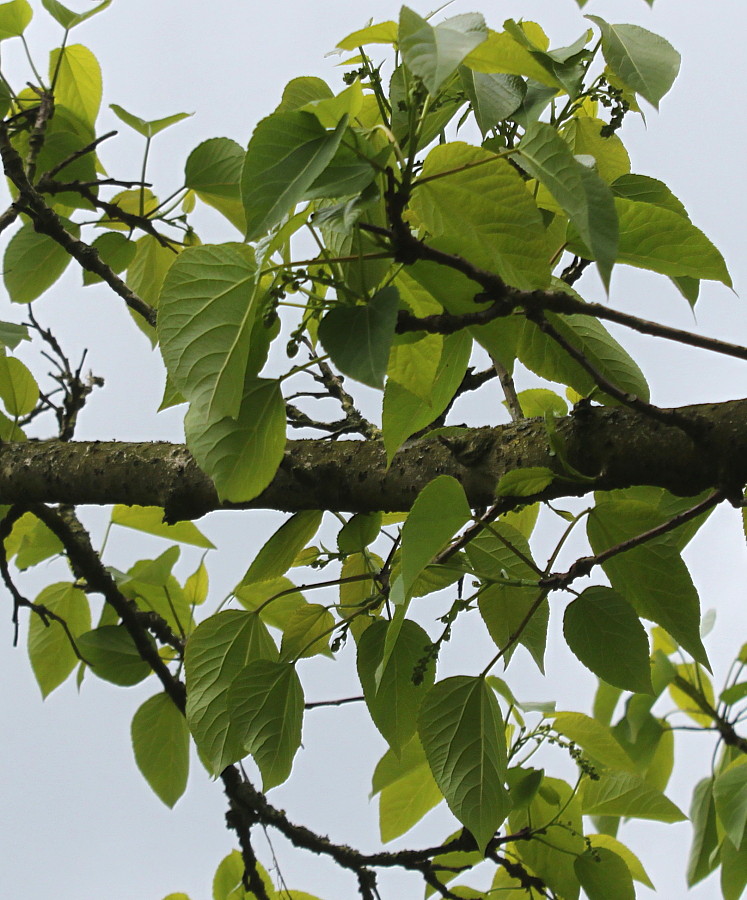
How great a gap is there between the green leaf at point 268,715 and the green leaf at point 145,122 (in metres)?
0.54

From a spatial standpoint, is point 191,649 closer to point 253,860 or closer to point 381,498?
point 381,498

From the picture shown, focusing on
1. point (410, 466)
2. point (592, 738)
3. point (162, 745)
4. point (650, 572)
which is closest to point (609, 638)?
point (650, 572)

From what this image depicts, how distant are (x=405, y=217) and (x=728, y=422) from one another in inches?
7.7

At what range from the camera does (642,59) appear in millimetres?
402

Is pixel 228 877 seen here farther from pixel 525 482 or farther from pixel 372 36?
pixel 372 36

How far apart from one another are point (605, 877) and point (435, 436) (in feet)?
1.24

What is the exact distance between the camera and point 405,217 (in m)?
0.45

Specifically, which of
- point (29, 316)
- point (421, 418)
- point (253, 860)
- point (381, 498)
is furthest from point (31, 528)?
point (421, 418)

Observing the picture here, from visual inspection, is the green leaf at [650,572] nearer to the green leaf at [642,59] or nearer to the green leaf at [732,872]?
the green leaf at [642,59]

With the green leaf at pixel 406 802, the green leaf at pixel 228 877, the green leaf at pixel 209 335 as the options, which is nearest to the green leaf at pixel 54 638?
the green leaf at pixel 228 877

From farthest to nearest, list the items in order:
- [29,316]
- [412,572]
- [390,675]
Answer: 1. [29,316]
2. [390,675]
3. [412,572]

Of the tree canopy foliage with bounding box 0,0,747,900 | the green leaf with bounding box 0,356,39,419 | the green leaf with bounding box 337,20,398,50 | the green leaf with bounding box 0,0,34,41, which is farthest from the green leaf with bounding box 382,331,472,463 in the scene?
the green leaf with bounding box 0,0,34,41

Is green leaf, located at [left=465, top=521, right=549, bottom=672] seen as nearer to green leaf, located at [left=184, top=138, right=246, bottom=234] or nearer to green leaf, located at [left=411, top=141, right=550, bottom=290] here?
green leaf, located at [left=411, top=141, right=550, bottom=290]

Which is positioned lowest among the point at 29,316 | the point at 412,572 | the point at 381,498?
the point at 412,572
